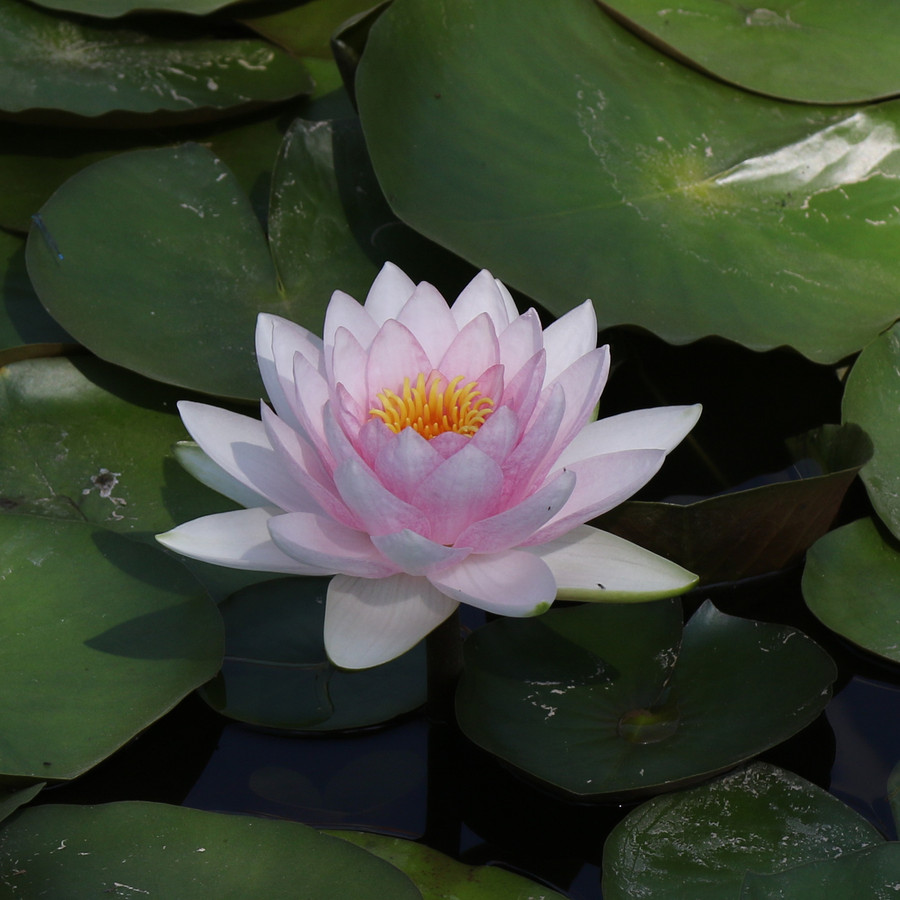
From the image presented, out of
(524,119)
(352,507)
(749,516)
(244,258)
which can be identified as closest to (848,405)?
(749,516)

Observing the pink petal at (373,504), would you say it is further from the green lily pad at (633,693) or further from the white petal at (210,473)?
the green lily pad at (633,693)

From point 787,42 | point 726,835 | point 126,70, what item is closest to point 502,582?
point 726,835

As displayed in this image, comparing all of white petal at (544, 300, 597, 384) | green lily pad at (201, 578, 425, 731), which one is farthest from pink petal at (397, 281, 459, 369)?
green lily pad at (201, 578, 425, 731)

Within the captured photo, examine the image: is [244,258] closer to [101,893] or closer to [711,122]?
[711,122]

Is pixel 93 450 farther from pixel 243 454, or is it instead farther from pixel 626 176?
pixel 626 176

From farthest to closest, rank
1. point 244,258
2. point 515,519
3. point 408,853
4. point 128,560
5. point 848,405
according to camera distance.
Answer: point 244,258
point 848,405
point 128,560
point 408,853
point 515,519
